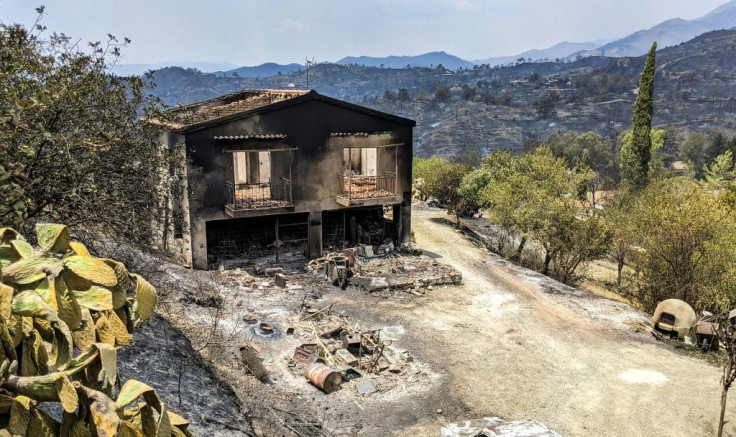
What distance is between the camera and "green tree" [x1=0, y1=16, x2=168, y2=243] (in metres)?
8.51

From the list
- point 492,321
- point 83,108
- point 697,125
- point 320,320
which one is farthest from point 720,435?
point 697,125

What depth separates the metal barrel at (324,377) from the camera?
513 inches

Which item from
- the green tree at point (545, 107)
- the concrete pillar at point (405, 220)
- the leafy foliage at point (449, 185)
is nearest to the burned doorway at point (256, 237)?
the concrete pillar at point (405, 220)

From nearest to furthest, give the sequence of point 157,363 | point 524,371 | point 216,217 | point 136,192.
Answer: point 157,363
point 136,192
point 524,371
point 216,217

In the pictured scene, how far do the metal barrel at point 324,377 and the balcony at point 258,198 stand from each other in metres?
9.85

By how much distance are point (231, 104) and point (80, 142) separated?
59.3 ft

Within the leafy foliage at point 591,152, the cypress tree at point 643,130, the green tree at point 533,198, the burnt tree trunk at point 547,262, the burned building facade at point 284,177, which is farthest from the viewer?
the leafy foliage at point 591,152

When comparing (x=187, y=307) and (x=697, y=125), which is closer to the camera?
(x=187, y=307)

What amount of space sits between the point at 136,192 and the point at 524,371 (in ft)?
37.1

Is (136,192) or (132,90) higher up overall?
(132,90)

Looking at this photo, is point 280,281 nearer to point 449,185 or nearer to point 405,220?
point 405,220

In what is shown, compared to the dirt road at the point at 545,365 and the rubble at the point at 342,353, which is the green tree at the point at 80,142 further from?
the dirt road at the point at 545,365

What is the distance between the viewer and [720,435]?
11.1 m

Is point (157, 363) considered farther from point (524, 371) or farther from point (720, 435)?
point (720, 435)
